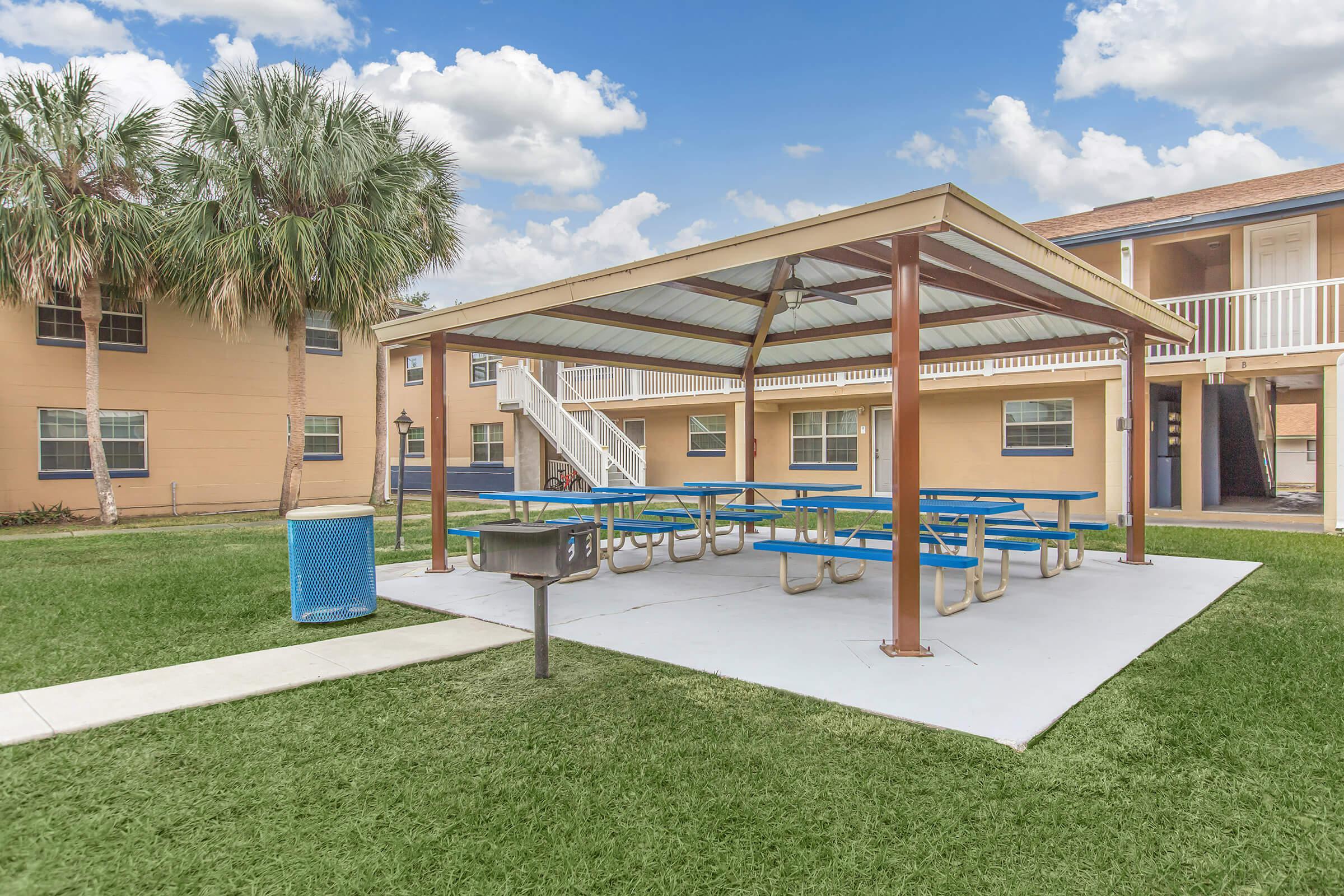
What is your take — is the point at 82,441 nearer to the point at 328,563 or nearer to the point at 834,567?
the point at 328,563

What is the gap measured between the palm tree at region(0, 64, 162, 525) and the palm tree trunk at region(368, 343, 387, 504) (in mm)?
5003

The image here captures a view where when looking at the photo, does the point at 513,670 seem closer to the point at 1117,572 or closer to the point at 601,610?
the point at 601,610

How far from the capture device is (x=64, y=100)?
12.9 m

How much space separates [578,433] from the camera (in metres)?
18.5

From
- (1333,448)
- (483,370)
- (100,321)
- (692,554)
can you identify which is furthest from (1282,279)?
(100,321)

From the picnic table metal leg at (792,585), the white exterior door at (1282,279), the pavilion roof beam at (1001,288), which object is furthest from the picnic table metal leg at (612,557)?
the white exterior door at (1282,279)

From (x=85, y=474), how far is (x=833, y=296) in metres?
15.0

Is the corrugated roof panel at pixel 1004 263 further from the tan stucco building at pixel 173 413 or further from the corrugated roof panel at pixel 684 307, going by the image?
the tan stucco building at pixel 173 413

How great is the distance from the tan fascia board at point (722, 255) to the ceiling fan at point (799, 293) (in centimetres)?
219

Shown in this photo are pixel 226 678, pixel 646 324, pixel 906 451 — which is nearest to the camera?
pixel 226 678

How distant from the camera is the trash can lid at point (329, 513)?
575 centimetres

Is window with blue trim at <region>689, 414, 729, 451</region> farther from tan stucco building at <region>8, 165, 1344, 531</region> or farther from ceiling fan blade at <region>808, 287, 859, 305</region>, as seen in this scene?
ceiling fan blade at <region>808, 287, 859, 305</region>

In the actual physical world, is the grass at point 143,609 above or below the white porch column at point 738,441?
below

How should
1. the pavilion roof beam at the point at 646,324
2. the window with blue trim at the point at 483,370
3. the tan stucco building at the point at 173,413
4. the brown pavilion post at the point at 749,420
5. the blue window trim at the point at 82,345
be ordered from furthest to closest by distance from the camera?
1. the window with blue trim at the point at 483,370
2. the blue window trim at the point at 82,345
3. the tan stucco building at the point at 173,413
4. the brown pavilion post at the point at 749,420
5. the pavilion roof beam at the point at 646,324
